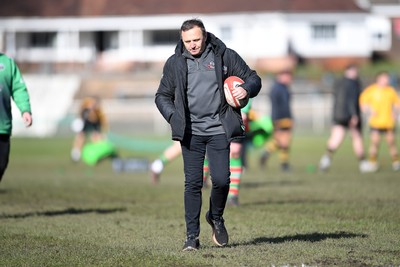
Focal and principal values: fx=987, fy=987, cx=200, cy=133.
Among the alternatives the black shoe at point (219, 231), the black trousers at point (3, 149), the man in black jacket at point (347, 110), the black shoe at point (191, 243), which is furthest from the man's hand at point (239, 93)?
the man in black jacket at point (347, 110)

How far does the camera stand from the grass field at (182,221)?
9.02 meters

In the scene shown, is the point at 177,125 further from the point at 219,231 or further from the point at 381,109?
the point at 381,109

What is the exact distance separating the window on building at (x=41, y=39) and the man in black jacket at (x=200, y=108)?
6280cm

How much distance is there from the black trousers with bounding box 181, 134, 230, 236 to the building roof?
56.9 meters

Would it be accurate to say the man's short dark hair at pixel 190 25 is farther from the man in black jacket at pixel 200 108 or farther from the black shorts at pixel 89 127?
the black shorts at pixel 89 127

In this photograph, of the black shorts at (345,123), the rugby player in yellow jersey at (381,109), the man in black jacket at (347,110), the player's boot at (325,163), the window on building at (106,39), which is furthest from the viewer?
the window on building at (106,39)

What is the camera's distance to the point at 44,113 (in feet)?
161

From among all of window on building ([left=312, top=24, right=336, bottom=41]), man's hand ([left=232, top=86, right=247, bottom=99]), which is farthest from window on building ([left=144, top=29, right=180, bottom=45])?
man's hand ([left=232, top=86, right=247, bottom=99])

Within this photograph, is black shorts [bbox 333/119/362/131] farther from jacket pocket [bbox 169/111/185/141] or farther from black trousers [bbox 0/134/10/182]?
jacket pocket [bbox 169/111/185/141]

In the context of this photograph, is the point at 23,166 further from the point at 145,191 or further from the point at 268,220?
the point at 268,220

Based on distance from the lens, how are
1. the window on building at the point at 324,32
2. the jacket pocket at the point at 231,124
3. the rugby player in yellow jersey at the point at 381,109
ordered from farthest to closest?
1. the window on building at the point at 324,32
2. the rugby player in yellow jersey at the point at 381,109
3. the jacket pocket at the point at 231,124

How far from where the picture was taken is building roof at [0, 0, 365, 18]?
6688 centimetres

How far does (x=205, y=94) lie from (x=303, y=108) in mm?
38590

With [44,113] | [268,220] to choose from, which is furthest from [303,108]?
[268,220]
